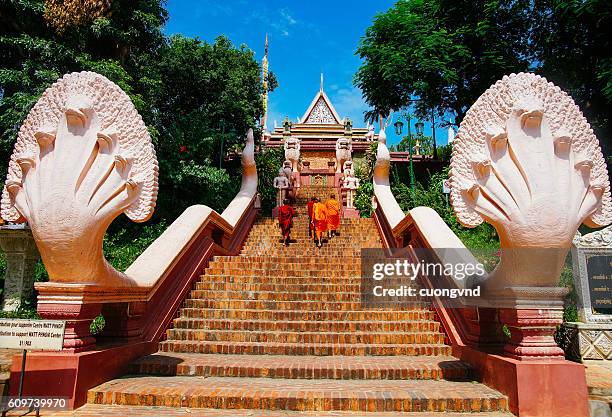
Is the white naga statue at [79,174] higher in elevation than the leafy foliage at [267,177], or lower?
lower

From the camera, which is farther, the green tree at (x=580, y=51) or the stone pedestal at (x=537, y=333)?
the green tree at (x=580, y=51)

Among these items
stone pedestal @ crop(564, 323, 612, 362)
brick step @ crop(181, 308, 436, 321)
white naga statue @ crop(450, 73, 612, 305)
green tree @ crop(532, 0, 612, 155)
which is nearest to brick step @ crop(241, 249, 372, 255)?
brick step @ crop(181, 308, 436, 321)

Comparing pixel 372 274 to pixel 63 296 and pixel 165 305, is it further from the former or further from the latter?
pixel 63 296

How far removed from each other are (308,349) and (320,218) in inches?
181

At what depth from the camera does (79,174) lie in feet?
11.7

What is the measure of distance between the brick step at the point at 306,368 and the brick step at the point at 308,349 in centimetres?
36

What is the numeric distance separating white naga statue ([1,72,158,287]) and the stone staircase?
3.87 feet

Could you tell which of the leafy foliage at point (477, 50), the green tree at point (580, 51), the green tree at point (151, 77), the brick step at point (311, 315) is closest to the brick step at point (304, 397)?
the brick step at point (311, 315)

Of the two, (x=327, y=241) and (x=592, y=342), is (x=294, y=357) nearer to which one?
(x=592, y=342)

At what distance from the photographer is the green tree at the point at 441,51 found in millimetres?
14516

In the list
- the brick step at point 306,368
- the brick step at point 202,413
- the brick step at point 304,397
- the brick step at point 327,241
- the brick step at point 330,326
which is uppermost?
the brick step at point 327,241

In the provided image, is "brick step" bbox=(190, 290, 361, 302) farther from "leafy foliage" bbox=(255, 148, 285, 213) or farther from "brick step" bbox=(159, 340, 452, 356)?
"leafy foliage" bbox=(255, 148, 285, 213)

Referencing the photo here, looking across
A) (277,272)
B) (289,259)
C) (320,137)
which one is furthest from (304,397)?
(320,137)

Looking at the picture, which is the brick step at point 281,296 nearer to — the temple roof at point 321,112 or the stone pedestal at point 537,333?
the stone pedestal at point 537,333
